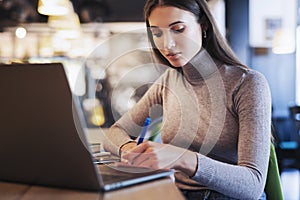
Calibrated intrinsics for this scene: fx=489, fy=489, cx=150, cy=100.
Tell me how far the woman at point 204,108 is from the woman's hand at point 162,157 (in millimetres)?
12

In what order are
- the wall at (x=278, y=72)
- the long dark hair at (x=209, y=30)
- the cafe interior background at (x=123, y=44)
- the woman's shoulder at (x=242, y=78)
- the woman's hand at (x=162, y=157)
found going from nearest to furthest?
the woman's hand at (x=162, y=157) → the woman's shoulder at (x=242, y=78) → the long dark hair at (x=209, y=30) → the cafe interior background at (x=123, y=44) → the wall at (x=278, y=72)

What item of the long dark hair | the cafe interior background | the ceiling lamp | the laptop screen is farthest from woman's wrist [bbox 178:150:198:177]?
the cafe interior background

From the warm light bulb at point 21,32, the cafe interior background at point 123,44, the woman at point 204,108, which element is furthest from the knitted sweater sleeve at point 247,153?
the warm light bulb at point 21,32

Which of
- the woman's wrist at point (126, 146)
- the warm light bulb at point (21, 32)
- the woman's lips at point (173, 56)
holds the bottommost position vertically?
the warm light bulb at point (21, 32)

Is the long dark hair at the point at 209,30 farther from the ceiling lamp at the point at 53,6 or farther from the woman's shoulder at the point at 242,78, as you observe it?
the ceiling lamp at the point at 53,6

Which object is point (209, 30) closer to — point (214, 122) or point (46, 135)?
point (214, 122)

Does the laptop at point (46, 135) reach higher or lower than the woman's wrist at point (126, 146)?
higher

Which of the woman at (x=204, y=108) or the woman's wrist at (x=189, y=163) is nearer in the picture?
the woman's wrist at (x=189, y=163)

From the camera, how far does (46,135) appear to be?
2.75 ft

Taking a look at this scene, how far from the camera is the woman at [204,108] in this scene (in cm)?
116

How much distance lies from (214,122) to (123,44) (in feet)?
14.4

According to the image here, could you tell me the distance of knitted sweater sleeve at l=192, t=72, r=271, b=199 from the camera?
108 cm

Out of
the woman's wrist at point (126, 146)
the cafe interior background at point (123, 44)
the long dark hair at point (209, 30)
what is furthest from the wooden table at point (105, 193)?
the cafe interior background at point (123, 44)

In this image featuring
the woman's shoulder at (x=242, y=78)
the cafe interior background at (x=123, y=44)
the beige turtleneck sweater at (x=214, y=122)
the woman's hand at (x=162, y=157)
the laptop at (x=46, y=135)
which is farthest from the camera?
the cafe interior background at (x=123, y=44)
